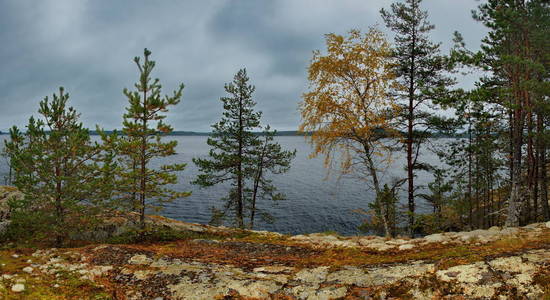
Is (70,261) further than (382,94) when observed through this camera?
No

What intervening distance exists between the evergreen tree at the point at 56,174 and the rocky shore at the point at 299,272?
7.15 feet

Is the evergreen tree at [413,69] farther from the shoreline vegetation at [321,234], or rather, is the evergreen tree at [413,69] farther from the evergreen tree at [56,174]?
the evergreen tree at [56,174]

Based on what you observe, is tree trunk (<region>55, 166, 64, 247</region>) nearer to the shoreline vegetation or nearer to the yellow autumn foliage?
the shoreline vegetation

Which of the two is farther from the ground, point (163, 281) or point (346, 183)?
point (163, 281)

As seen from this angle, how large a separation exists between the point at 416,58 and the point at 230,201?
1480 centimetres

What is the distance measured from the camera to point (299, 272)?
5582 millimetres

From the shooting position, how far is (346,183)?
55.7 metres

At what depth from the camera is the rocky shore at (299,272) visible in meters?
4.30

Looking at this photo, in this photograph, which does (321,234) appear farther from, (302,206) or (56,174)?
(302,206)

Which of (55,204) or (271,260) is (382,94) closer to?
(271,260)

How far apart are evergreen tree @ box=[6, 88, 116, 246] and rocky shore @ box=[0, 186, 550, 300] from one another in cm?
218

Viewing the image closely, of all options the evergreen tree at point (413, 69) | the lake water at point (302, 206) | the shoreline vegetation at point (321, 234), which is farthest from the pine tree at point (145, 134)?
the lake water at point (302, 206)

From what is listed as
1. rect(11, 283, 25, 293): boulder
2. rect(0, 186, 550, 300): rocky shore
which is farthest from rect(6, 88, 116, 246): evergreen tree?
A: rect(11, 283, 25, 293): boulder

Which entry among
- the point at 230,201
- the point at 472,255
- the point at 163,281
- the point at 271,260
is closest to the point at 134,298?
the point at 163,281
